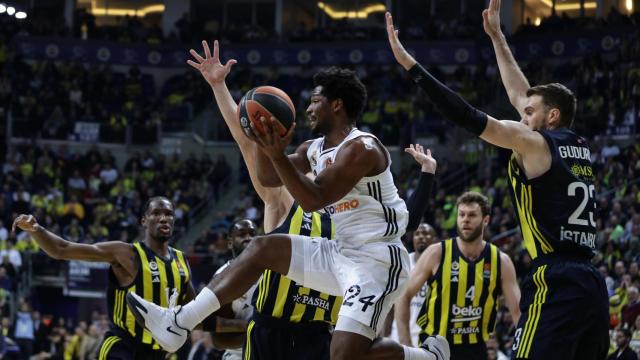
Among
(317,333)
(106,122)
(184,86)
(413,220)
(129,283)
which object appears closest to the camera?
(317,333)

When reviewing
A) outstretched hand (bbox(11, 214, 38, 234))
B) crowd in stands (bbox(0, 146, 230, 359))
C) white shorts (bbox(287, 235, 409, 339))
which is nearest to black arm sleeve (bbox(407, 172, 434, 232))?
white shorts (bbox(287, 235, 409, 339))

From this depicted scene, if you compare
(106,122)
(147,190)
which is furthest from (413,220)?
(106,122)

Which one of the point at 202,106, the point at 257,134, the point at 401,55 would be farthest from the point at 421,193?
the point at 202,106

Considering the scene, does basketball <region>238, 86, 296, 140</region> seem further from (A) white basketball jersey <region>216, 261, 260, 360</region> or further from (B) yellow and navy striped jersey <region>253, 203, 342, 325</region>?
(A) white basketball jersey <region>216, 261, 260, 360</region>

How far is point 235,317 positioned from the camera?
9.09 metres

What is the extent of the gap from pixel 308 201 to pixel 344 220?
1.90ft

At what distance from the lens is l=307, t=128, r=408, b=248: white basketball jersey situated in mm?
6668

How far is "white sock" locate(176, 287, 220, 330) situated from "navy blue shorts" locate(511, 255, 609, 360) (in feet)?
6.25

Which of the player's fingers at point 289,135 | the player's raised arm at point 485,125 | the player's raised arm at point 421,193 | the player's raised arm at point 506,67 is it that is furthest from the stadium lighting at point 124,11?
the player's raised arm at point 485,125

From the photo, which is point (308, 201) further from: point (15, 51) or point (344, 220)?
point (15, 51)

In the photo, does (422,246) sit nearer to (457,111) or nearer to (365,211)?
(365,211)

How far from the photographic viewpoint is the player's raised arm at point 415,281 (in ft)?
30.2

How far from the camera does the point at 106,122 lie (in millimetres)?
31031

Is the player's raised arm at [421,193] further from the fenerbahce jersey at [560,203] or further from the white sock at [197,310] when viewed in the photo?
the white sock at [197,310]
